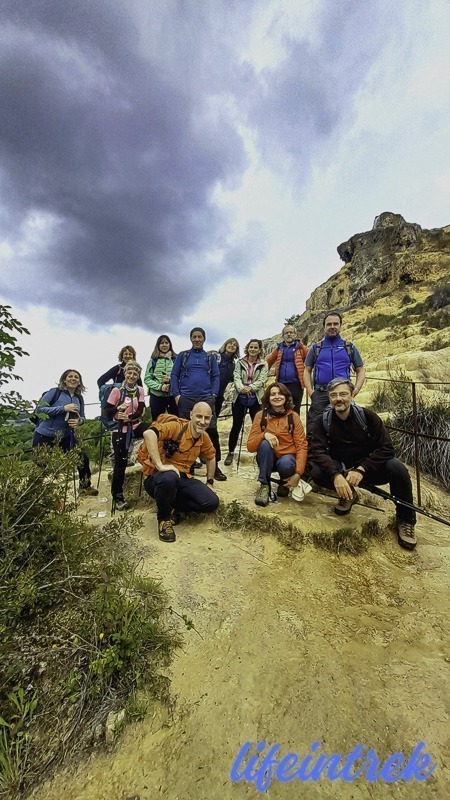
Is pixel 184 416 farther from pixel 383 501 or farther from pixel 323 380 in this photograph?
pixel 383 501

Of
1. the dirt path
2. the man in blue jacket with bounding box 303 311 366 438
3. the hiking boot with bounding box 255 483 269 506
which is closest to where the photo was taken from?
the dirt path

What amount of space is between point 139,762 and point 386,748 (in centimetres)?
127

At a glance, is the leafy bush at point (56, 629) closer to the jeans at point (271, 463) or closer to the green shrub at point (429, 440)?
the jeans at point (271, 463)

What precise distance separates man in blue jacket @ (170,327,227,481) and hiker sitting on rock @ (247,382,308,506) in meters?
0.89

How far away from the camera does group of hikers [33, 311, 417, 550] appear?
12.8 feet

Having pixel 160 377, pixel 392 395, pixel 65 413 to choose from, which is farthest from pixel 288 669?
pixel 392 395

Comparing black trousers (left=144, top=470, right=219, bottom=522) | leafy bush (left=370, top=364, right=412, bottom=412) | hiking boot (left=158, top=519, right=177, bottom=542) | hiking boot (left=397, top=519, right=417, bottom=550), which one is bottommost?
hiking boot (left=397, top=519, right=417, bottom=550)

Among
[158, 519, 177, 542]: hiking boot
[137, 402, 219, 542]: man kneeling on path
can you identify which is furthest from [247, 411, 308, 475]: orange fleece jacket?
[158, 519, 177, 542]: hiking boot

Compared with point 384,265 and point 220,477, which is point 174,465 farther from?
point 384,265

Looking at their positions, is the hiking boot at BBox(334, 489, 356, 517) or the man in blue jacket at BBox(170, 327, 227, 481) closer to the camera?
the hiking boot at BBox(334, 489, 356, 517)

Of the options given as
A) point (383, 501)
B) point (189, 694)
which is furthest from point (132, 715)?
point (383, 501)

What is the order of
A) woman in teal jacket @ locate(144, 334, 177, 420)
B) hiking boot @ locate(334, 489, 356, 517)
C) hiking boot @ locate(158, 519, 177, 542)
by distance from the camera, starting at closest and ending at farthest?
hiking boot @ locate(158, 519, 177, 542), hiking boot @ locate(334, 489, 356, 517), woman in teal jacket @ locate(144, 334, 177, 420)

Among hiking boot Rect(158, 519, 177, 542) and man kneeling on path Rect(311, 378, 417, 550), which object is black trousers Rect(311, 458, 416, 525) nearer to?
man kneeling on path Rect(311, 378, 417, 550)

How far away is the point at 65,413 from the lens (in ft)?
15.8
